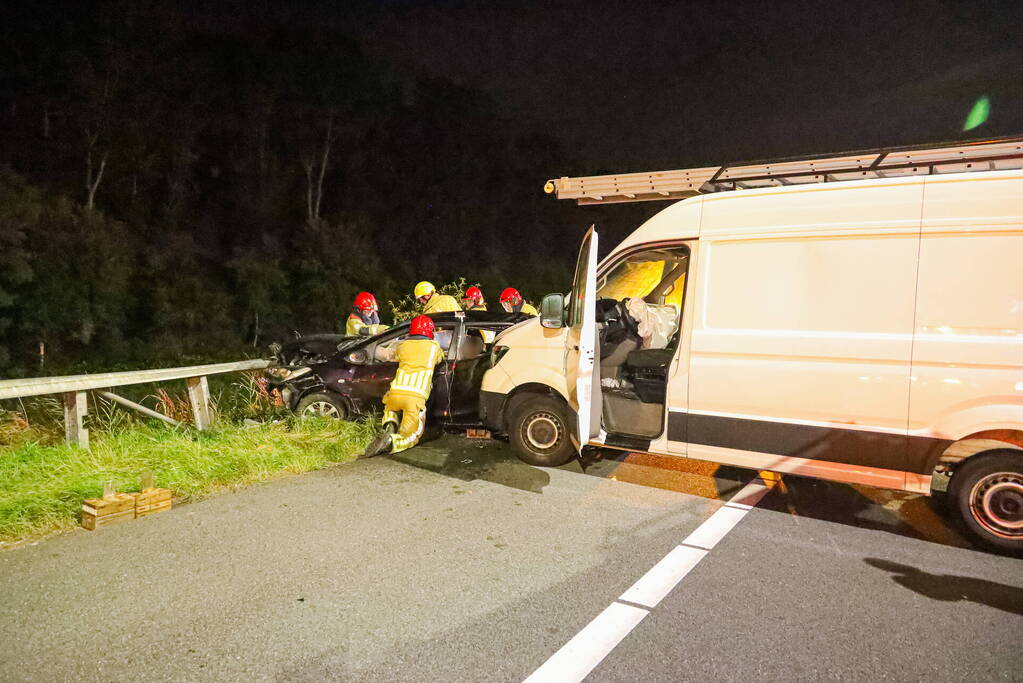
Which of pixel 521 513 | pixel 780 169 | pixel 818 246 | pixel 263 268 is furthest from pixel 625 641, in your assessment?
pixel 263 268

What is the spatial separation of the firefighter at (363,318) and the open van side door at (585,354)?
13.9 feet

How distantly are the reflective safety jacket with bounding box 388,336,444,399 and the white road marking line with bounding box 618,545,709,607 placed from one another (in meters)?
3.08

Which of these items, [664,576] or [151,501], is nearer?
[664,576]

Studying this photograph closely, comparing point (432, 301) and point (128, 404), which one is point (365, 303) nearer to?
point (432, 301)

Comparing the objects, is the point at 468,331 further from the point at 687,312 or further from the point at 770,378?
the point at 770,378

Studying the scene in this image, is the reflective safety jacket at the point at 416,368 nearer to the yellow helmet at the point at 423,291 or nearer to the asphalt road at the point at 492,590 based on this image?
the asphalt road at the point at 492,590

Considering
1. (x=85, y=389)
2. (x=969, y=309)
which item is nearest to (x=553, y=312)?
(x=969, y=309)

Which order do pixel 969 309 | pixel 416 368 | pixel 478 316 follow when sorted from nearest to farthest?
pixel 969 309, pixel 416 368, pixel 478 316

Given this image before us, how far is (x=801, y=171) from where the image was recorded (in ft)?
16.6

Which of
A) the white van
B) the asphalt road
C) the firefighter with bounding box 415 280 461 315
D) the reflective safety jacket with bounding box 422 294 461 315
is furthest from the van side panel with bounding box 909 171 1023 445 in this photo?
the reflective safety jacket with bounding box 422 294 461 315

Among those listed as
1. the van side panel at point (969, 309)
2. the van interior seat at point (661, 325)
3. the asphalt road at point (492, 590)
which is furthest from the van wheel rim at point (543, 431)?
the van side panel at point (969, 309)

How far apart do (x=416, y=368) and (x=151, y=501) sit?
2533 millimetres

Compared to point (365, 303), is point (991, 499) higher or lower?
lower

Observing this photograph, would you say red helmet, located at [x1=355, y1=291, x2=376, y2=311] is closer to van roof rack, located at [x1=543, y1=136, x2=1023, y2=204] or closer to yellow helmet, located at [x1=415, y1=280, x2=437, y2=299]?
yellow helmet, located at [x1=415, y1=280, x2=437, y2=299]
